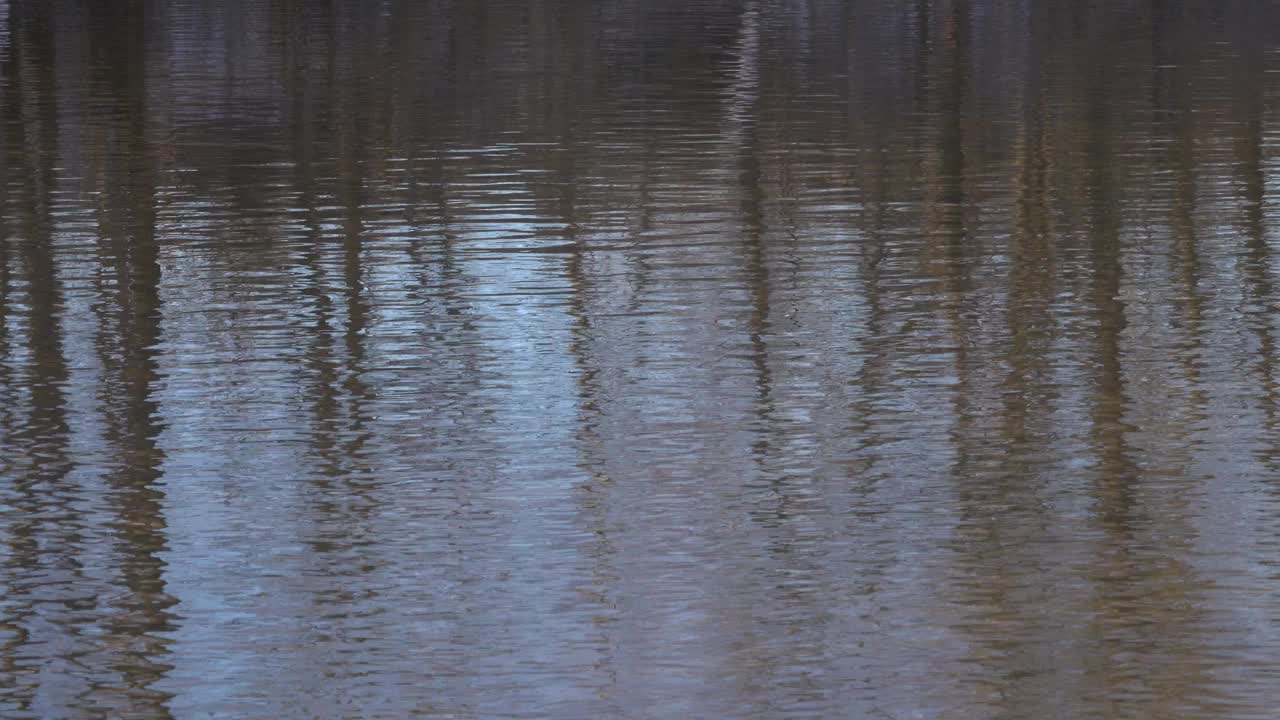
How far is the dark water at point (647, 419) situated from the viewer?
5.79 meters

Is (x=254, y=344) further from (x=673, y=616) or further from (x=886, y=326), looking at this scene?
(x=673, y=616)

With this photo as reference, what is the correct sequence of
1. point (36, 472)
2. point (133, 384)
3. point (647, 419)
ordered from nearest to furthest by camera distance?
point (36, 472) < point (647, 419) < point (133, 384)

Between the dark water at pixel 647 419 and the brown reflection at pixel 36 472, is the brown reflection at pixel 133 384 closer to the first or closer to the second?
the dark water at pixel 647 419

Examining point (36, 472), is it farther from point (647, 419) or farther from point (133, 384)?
point (647, 419)

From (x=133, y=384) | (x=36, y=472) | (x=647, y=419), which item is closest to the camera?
(x=36, y=472)

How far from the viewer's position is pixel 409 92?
68.5 feet

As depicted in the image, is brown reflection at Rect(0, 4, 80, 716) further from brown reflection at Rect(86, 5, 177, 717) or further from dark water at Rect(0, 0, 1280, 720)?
brown reflection at Rect(86, 5, 177, 717)

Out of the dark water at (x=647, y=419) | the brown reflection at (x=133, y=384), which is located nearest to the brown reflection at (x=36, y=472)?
the dark water at (x=647, y=419)

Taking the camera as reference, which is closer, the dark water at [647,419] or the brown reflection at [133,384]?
the dark water at [647,419]

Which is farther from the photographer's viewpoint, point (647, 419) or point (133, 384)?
point (133, 384)

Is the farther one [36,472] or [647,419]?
[647,419]

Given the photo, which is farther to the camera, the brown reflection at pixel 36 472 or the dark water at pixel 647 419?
the brown reflection at pixel 36 472

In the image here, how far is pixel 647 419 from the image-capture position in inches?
324

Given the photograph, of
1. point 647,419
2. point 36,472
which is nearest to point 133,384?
point 36,472
